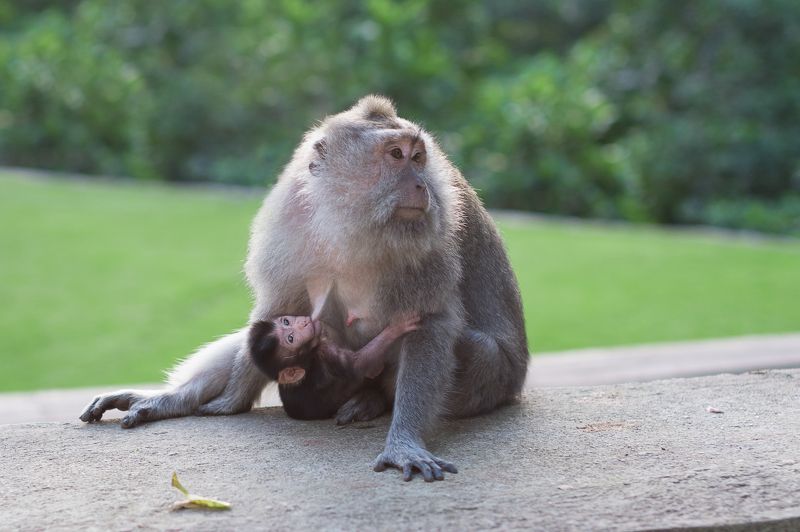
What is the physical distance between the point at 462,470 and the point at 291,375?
0.75 m

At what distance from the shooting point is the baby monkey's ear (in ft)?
11.8

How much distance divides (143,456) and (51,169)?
1186cm

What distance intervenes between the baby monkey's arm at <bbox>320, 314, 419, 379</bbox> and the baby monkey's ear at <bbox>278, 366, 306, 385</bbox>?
0.32 ft

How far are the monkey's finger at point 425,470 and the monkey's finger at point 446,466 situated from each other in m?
0.06

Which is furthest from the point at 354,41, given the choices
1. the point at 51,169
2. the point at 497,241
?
the point at 497,241

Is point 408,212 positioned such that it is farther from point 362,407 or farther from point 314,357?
point 362,407

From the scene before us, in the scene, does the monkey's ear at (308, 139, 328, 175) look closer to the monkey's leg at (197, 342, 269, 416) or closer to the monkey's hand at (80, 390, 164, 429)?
the monkey's leg at (197, 342, 269, 416)

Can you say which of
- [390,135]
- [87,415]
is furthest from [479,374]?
[87,415]

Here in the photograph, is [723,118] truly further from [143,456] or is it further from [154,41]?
[143,456]

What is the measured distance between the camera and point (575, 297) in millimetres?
7914

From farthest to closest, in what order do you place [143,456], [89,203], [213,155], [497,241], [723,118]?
1. [213,155]
2. [723,118]
3. [89,203]
4. [497,241]
5. [143,456]

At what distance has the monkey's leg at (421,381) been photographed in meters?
3.28

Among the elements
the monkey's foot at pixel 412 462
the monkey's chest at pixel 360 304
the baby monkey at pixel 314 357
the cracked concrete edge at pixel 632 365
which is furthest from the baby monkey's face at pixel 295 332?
the cracked concrete edge at pixel 632 365

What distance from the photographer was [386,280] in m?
3.47
